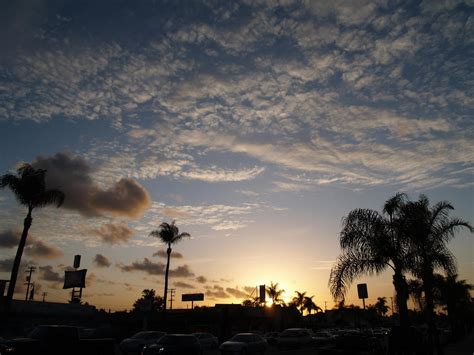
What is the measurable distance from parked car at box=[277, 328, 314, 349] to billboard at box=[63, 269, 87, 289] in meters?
41.1

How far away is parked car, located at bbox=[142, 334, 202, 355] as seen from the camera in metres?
17.4

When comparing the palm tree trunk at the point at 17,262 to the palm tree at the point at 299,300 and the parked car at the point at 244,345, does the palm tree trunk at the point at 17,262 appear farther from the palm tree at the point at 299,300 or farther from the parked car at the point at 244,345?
the palm tree at the point at 299,300

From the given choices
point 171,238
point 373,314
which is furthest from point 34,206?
point 373,314

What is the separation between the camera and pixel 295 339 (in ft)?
101

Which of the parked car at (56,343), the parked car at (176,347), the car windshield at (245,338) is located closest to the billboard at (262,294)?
the car windshield at (245,338)

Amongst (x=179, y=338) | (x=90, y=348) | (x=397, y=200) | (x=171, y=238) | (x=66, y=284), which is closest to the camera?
(x=90, y=348)

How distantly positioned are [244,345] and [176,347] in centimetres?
650

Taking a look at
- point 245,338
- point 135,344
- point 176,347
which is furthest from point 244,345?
point 135,344

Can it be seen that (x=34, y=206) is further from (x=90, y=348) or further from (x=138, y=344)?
(x=90, y=348)

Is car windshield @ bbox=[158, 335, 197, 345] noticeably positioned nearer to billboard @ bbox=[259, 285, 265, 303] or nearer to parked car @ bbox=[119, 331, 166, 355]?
parked car @ bbox=[119, 331, 166, 355]

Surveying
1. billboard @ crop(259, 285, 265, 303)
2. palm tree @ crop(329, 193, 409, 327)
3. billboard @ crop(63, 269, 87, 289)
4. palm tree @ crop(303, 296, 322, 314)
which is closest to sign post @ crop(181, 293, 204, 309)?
billboard @ crop(259, 285, 265, 303)

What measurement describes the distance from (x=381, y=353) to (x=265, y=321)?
46.8 m

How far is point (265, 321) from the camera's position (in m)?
63.6

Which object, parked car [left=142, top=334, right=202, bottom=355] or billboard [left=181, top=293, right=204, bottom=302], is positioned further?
billboard [left=181, top=293, right=204, bottom=302]
